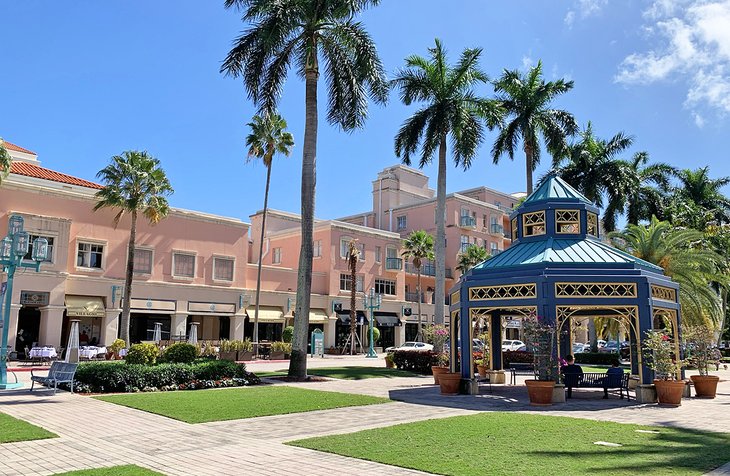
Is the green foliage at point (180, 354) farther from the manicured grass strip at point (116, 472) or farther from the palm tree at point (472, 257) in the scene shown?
the palm tree at point (472, 257)

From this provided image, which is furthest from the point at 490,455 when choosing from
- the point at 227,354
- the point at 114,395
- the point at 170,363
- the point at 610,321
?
the point at 610,321

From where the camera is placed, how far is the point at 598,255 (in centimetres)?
1806

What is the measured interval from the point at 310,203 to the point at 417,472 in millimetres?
16384

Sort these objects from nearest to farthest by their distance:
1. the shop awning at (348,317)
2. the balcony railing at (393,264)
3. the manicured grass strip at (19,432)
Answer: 1. the manicured grass strip at (19,432)
2. the shop awning at (348,317)
3. the balcony railing at (393,264)

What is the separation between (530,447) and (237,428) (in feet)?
18.6

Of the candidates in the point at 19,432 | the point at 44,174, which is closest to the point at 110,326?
the point at 44,174

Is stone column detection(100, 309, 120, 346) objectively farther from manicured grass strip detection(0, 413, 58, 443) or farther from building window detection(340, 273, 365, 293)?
manicured grass strip detection(0, 413, 58, 443)

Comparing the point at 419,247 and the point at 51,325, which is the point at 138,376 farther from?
the point at 419,247

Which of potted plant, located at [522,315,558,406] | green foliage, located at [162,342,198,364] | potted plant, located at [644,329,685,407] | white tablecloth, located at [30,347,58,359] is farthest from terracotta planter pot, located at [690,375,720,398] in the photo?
white tablecloth, located at [30,347,58,359]

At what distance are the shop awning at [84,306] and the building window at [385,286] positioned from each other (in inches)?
986

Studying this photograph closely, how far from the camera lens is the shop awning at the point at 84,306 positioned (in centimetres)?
3550

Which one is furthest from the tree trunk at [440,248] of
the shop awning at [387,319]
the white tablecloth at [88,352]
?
the shop awning at [387,319]

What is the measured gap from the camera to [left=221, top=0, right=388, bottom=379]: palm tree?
2266 cm

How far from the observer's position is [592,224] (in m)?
20.6
